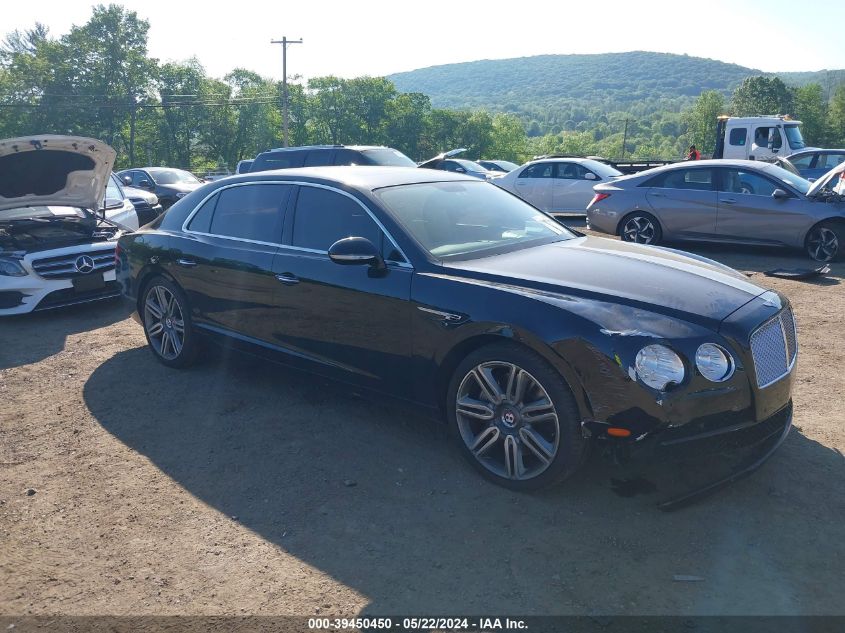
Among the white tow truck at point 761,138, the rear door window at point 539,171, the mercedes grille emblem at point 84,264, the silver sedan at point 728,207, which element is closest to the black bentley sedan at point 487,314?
the mercedes grille emblem at point 84,264

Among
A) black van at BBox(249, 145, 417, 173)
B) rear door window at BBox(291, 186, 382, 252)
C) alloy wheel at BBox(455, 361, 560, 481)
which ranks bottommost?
alloy wheel at BBox(455, 361, 560, 481)

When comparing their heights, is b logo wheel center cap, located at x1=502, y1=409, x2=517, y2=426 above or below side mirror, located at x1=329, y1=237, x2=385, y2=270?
below

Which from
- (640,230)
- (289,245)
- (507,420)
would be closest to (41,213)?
(289,245)

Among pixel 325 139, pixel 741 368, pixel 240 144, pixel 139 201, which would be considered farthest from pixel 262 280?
pixel 325 139

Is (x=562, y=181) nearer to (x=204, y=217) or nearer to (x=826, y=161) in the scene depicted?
(x=826, y=161)

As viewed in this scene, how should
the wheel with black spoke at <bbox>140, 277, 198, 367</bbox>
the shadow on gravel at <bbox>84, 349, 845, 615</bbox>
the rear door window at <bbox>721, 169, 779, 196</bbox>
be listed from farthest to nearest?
1. the rear door window at <bbox>721, 169, 779, 196</bbox>
2. the wheel with black spoke at <bbox>140, 277, 198, 367</bbox>
3. the shadow on gravel at <bbox>84, 349, 845, 615</bbox>

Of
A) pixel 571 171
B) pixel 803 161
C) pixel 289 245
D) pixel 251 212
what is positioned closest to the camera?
pixel 289 245

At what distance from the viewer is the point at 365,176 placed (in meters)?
4.75

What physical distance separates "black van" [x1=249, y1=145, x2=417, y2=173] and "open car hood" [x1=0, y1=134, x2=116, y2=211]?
5777 millimetres

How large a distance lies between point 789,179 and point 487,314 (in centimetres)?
855

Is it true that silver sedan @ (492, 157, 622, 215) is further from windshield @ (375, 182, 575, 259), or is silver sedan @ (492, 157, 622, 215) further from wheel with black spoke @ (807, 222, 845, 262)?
windshield @ (375, 182, 575, 259)

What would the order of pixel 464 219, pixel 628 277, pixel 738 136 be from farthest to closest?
pixel 738 136, pixel 464 219, pixel 628 277

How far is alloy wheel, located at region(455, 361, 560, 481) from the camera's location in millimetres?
3484

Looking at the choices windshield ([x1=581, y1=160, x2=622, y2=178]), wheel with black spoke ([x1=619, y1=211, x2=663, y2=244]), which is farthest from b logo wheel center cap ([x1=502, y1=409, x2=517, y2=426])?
windshield ([x1=581, y1=160, x2=622, y2=178])
